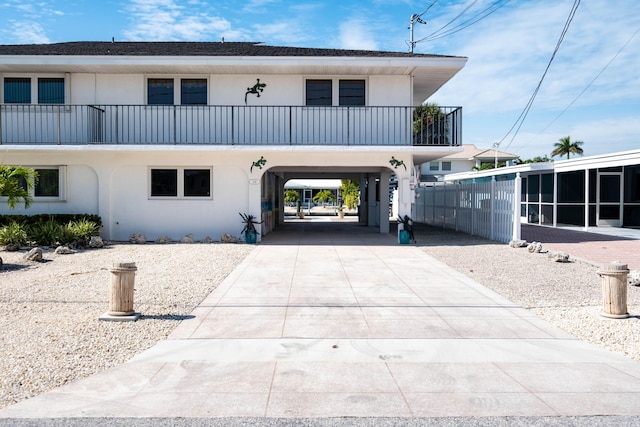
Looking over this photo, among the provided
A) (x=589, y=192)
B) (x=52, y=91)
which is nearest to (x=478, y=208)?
(x=589, y=192)

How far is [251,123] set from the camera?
→ 18.0 metres

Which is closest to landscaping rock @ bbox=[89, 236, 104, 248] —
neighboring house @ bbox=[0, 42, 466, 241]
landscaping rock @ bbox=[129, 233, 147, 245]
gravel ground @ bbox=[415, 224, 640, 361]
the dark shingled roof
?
landscaping rock @ bbox=[129, 233, 147, 245]

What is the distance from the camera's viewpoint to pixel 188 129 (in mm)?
17984

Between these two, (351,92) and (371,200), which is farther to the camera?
(371,200)

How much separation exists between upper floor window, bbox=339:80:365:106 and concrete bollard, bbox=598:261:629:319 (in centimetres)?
1180

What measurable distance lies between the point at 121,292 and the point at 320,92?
40.3 feet

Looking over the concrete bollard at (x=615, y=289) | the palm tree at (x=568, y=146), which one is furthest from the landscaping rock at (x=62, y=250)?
the palm tree at (x=568, y=146)

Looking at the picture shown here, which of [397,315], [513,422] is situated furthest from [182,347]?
[513,422]

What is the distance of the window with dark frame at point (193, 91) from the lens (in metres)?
18.2

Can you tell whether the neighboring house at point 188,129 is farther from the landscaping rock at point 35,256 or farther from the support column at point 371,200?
the support column at point 371,200

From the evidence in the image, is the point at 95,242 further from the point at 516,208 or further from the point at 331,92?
the point at 516,208

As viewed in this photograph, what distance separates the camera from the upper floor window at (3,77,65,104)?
18.2 m

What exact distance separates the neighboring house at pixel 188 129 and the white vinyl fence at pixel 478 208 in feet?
8.57

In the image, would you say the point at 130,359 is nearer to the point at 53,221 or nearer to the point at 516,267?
the point at 516,267
